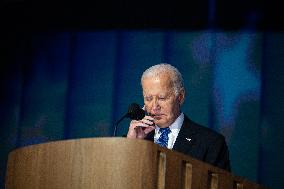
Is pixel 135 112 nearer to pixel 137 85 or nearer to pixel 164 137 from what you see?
pixel 164 137

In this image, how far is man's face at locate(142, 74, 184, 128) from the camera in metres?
2.24

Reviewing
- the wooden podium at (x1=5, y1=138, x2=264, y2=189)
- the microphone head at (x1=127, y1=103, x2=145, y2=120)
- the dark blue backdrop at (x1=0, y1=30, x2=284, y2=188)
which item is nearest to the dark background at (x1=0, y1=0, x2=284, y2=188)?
the dark blue backdrop at (x1=0, y1=30, x2=284, y2=188)

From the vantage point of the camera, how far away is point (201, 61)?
2832 mm

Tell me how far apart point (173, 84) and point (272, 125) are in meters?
0.65

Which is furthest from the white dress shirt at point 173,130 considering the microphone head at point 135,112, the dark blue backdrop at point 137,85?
the dark blue backdrop at point 137,85

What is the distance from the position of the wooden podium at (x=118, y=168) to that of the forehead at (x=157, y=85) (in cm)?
95

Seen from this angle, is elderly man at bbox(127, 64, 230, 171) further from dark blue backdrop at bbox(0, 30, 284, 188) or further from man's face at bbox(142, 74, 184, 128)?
dark blue backdrop at bbox(0, 30, 284, 188)

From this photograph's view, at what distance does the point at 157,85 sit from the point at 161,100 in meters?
0.07

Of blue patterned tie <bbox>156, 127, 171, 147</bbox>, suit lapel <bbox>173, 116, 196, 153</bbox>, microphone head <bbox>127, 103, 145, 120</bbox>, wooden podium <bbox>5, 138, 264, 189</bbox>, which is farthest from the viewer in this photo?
blue patterned tie <bbox>156, 127, 171, 147</bbox>

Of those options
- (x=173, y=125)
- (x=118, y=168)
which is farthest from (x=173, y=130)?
(x=118, y=168)

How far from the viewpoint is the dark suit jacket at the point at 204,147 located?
2025mm

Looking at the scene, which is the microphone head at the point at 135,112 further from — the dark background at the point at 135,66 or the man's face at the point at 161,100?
the dark background at the point at 135,66

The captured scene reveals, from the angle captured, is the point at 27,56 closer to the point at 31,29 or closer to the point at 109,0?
the point at 31,29

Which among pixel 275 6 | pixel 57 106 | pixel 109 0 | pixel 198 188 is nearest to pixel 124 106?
pixel 57 106
